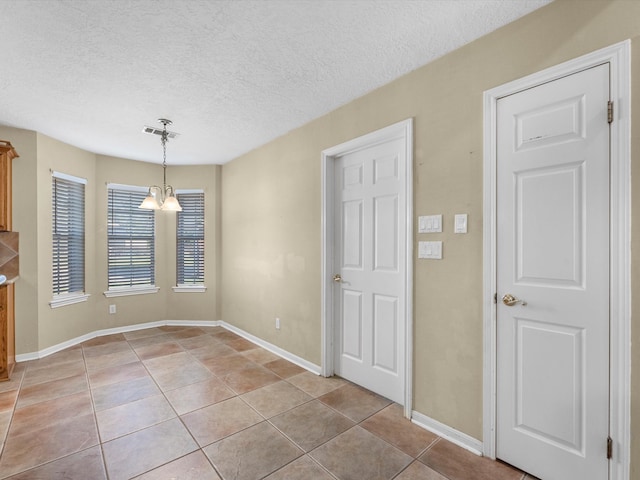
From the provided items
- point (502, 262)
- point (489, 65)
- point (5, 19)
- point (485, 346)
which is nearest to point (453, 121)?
point (489, 65)

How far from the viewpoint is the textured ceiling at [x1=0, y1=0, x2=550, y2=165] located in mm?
1752

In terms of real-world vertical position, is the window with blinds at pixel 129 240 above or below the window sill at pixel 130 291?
above

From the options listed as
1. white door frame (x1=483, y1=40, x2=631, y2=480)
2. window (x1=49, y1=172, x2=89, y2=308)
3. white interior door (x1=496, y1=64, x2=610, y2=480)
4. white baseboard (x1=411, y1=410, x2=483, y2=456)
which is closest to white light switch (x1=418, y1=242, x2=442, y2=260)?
white interior door (x1=496, y1=64, x2=610, y2=480)

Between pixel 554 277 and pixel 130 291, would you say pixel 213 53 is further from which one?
pixel 130 291

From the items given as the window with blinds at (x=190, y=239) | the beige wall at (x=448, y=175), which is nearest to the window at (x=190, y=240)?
the window with blinds at (x=190, y=239)

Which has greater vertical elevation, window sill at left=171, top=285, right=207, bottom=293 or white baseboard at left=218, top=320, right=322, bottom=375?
window sill at left=171, top=285, right=207, bottom=293

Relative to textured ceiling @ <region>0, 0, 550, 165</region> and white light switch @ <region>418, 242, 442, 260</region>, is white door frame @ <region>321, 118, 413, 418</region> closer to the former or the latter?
white light switch @ <region>418, 242, 442, 260</region>

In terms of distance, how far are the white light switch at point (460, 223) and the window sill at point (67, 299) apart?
15.1 feet

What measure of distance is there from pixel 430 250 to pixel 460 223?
285mm

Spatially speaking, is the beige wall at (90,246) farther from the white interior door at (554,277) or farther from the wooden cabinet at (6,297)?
the white interior door at (554,277)

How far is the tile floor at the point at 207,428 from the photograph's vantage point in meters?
1.87

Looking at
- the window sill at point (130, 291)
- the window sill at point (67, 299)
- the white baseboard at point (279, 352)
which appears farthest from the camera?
the window sill at point (130, 291)

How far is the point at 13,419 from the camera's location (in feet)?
7.86

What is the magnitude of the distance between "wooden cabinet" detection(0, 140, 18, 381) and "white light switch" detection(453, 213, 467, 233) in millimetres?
4127
